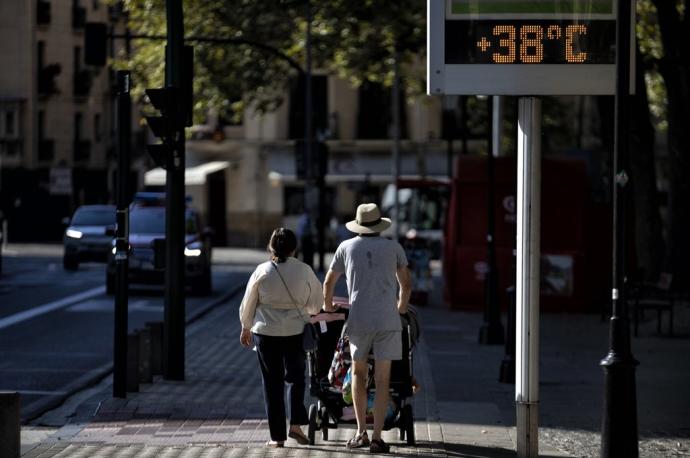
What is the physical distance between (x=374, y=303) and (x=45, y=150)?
57.7 metres

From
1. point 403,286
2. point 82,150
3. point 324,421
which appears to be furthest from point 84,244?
point 82,150

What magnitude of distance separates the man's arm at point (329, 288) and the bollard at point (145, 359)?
3963 millimetres

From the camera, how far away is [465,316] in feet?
80.6

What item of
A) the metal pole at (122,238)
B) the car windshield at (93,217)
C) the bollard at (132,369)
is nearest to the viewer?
the metal pole at (122,238)

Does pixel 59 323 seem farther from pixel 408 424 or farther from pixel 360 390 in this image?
pixel 360 390

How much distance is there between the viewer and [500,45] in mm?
9406

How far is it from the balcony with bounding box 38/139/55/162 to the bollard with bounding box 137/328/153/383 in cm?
5297

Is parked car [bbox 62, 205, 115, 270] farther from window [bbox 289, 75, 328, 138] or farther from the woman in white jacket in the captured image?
the woman in white jacket

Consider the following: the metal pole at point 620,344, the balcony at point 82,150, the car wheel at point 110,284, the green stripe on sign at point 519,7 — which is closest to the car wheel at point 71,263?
the car wheel at point 110,284

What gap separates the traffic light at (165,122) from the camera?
45.0ft

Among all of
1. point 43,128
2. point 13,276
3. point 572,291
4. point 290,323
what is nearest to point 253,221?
point 43,128

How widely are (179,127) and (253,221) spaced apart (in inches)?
1840

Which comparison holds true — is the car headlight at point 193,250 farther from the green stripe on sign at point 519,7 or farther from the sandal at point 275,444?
the green stripe on sign at point 519,7

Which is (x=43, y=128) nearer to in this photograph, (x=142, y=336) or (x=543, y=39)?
(x=142, y=336)
